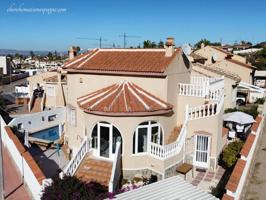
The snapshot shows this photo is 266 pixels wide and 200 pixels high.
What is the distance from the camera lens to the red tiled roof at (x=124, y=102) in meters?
18.7

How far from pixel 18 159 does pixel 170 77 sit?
11.8 metres

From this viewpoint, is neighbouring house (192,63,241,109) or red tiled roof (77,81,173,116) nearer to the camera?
red tiled roof (77,81,173,116)

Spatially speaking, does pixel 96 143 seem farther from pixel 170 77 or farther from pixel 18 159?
pixel 170 77

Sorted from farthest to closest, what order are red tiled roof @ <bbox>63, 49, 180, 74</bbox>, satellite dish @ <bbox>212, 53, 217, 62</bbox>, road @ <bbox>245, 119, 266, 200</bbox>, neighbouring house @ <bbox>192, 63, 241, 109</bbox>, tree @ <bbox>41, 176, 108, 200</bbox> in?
satellite dish @ <bbox>212, 53, 217, 62</bbox>, neighbouring house @ <bbox>192, 63, 241, 109</bbox>, red tiled roof @ <bbox>63, 49, 180, 74</bbox>, road @ <bbox>245, 119, 266, 200</bbox>, tree @ <bbox>41, 176, 108, 200</bbox>

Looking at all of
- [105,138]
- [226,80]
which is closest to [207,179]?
[105,138]

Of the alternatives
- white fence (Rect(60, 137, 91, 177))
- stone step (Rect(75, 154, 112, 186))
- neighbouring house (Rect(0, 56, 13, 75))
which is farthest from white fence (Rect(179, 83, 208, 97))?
neighbouring house (Rect(0, 56, 13, 75))

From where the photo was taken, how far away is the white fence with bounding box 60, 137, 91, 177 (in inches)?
695

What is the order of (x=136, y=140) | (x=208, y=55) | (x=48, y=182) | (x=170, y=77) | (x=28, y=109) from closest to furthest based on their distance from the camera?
(x=48, y=182) → (x=136, y=140) → (x=170, y=77) → (x=28, y=109) → (x=208, y=55)

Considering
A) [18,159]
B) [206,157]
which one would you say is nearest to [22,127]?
[18,159]

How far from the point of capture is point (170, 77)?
2120 cm

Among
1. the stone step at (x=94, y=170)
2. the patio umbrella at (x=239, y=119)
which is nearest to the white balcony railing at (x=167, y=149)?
the stone step at (x=94, y=170)

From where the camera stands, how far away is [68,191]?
1148 centimetres

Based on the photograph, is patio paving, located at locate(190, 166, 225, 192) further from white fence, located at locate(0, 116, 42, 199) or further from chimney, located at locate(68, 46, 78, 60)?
chimney, located at locate(68, 46, 78, 60)

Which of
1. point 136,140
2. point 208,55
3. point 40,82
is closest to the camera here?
point 136,140
